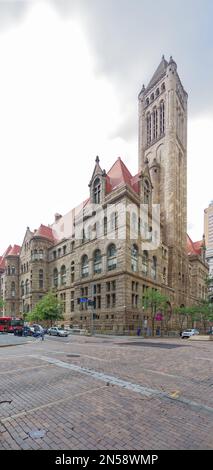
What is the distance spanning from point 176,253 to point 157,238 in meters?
10.0

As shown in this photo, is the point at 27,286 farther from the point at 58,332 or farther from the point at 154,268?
the point at 58,332

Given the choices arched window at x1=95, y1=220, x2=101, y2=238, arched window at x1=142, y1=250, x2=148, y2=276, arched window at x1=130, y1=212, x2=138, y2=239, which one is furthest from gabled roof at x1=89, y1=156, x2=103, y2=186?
arched window at x1=142, y1=250, x2=148, y2=276

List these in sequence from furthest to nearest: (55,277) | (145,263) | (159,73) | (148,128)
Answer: (148,128), (159,73), (55,277), (145,263)

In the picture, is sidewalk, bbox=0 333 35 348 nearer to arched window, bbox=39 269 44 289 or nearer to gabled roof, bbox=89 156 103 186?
gabled roof, bbox=89 156 103 186

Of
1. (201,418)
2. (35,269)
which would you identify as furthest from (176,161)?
(201,418)

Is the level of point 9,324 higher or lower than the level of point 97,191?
lower

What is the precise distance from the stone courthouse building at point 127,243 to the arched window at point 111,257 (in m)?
0.13

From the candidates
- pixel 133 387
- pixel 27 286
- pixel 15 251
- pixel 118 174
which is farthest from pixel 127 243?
pixel 15 251

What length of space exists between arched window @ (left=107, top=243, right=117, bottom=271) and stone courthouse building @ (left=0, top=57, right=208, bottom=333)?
0.42ft

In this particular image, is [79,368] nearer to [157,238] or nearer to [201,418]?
[201,418]

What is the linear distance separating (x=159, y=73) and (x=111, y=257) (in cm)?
5369

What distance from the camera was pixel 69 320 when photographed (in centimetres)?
6225

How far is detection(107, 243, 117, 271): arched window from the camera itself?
50.2m

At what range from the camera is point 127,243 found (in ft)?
159
